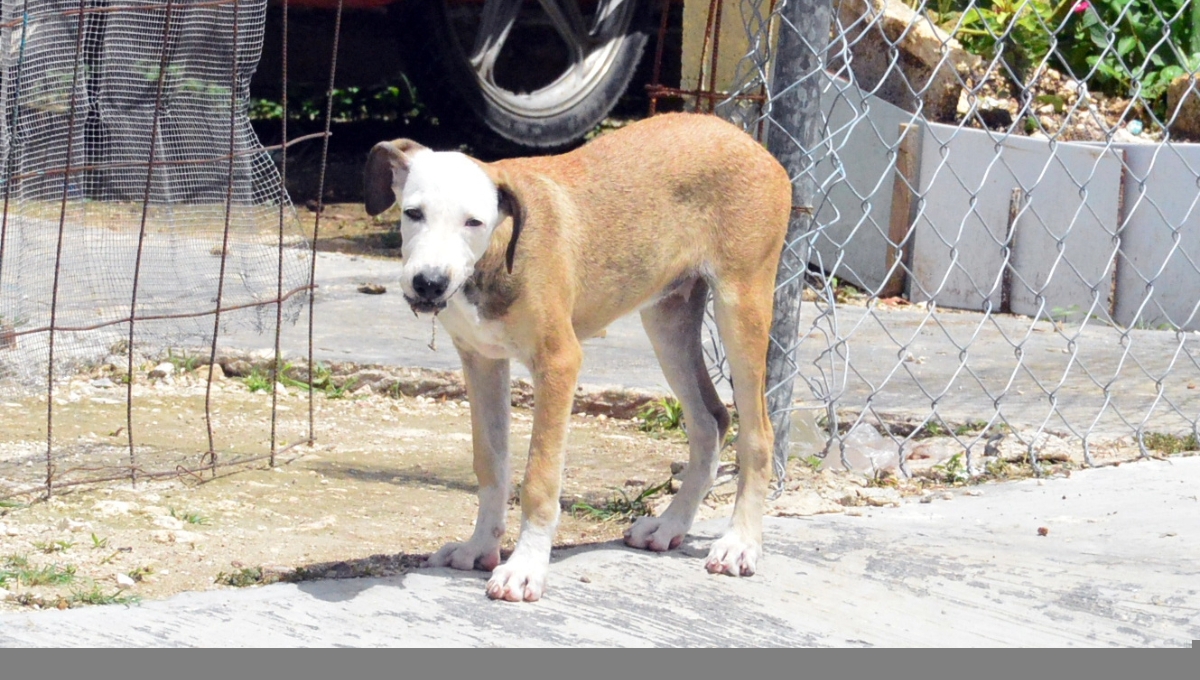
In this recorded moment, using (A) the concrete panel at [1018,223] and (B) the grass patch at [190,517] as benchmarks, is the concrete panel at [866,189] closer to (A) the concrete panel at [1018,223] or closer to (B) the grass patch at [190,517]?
(A) the concrete panel at [1018,223]

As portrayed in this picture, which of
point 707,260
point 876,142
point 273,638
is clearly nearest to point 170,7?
point 707,260

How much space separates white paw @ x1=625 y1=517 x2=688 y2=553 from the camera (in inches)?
135

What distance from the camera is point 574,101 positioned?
8.69m

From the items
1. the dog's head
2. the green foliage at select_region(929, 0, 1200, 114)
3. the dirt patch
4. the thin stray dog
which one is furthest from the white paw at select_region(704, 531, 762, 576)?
the green foliage at select_region(929, 0, 1200, 114)

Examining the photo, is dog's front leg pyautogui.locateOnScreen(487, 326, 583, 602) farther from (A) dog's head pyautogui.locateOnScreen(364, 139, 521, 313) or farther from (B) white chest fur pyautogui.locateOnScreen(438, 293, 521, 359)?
(A) dog's head pyautogui.locateOnScreen(364, 139, 521, 313)

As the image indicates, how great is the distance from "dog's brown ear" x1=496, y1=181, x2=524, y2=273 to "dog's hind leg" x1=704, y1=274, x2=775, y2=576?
2.09ft

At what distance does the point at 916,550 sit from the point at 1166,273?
3260mm

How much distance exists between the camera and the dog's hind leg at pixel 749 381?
333cm

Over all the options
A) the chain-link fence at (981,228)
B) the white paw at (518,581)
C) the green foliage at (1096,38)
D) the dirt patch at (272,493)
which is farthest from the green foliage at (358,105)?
the white paw at (518,581)

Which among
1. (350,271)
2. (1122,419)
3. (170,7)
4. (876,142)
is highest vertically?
(170,7)

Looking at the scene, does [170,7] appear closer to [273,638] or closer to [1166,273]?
[273,638]

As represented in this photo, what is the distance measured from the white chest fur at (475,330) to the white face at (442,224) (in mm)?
138

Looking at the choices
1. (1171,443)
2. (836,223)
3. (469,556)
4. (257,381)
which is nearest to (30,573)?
(469,556)

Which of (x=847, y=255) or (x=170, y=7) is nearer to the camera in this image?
(x=170, y=7)
